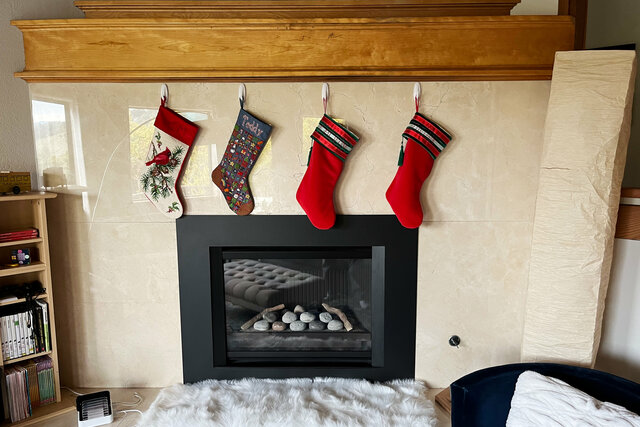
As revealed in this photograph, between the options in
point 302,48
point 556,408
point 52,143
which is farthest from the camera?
point 52,143

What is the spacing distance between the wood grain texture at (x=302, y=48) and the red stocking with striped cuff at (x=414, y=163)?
220mm

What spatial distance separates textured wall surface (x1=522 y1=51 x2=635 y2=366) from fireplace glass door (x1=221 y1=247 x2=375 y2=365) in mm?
753

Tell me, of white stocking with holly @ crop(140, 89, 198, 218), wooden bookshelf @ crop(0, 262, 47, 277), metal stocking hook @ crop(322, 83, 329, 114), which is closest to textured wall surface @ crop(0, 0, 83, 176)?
wooden bookshelf @ crop(0, 262, 47, 277)

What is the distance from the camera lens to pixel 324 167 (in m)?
1.69

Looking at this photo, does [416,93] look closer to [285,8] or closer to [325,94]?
[325,94]

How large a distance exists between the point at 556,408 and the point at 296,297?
44.9 inches

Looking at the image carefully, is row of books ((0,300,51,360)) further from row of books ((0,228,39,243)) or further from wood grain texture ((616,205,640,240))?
wood grain texture ((616,205,640,240))

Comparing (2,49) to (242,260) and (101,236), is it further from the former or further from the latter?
(242,260)

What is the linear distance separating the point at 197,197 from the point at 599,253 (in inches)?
64.9

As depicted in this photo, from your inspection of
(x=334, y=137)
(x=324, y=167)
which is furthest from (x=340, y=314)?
(x=334, y=137)

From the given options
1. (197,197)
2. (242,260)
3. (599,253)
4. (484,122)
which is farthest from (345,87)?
(599,253)

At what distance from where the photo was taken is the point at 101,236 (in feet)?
5.86

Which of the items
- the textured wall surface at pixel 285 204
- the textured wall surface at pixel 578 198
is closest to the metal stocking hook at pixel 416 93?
the textured wall surface at pixel 285 204

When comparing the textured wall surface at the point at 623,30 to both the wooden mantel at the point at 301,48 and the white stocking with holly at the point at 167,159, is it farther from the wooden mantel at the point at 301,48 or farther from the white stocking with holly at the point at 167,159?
the white stocking with holly at the point at 167,159
